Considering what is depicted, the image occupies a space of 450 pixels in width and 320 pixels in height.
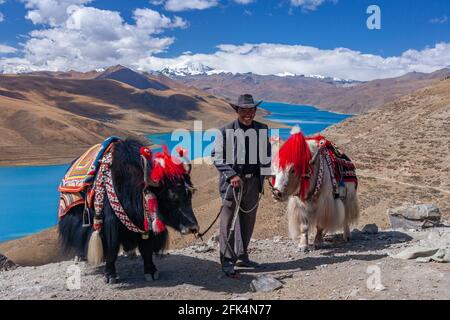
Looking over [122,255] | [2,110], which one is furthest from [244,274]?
[2,110]

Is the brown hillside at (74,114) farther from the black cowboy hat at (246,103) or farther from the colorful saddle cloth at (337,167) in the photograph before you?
the black cowboy hat at (246,103)

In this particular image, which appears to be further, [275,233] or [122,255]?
[275,233]

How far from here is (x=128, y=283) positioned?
413 centimetres

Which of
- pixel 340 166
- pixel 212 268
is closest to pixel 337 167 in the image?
pixel 340 166

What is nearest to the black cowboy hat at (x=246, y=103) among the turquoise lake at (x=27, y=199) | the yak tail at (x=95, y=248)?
the yak tail at (x=95, y=248)

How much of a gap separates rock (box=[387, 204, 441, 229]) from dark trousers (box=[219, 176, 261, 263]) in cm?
364

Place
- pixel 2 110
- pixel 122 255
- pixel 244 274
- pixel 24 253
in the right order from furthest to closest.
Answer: pixel 2 110, pixel 24 253, pixel 122 255, pixel 244 274

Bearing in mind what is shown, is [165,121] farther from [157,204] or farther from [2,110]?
[157,204]

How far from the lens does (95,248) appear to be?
3.97 metres

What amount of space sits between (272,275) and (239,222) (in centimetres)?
60

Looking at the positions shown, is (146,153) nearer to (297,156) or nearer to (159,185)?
(159,185)
